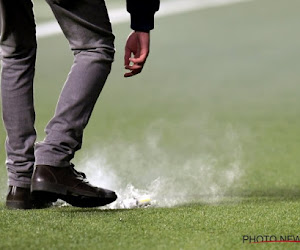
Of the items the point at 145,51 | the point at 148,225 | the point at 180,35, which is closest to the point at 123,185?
the point at 145,51

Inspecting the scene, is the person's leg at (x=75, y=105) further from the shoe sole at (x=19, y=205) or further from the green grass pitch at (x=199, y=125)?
the shoe sole at (x=19, y=205)

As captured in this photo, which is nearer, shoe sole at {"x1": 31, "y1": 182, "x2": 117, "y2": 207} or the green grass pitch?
the green grass pitch

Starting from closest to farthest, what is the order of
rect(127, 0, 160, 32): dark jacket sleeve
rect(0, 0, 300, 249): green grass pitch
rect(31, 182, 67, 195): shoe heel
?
rect(0, 0, 300, 249): green grass pitch < rect(31, 182, 67, 195): shoe heel < rect(127, 0, 160, 32): dark jacket sleeve

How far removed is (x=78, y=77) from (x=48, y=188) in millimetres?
326

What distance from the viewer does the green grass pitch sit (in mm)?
2123

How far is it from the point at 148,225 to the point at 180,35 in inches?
279

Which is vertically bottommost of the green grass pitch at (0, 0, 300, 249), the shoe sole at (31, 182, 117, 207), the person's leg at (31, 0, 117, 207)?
→ the green grass pitch at (0, 0, 300, 249)

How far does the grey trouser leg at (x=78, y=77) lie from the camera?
237 cm

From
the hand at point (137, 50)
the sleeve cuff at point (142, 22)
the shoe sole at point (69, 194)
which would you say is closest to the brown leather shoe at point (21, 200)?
the shoe sole at point (69, 194)

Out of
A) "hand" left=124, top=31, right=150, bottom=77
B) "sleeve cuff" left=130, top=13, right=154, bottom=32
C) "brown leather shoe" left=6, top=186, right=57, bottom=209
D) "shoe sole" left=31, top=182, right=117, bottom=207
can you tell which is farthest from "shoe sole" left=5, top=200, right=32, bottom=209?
"sleeve cuff" left=130, top=13, right=154, bottom=32

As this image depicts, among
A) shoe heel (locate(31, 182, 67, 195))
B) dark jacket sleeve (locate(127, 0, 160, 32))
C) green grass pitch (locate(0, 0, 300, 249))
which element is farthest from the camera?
dark jacket sleeve (locate(127, 0, 160, 32))

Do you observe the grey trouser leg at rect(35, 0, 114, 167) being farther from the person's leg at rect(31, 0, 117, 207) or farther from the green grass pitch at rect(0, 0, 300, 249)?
the green grass pitch at rect(0, 0, 300, 249)

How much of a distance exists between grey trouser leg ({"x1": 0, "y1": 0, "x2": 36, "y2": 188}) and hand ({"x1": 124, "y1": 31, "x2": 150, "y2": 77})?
30 cm

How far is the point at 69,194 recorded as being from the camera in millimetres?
2381
